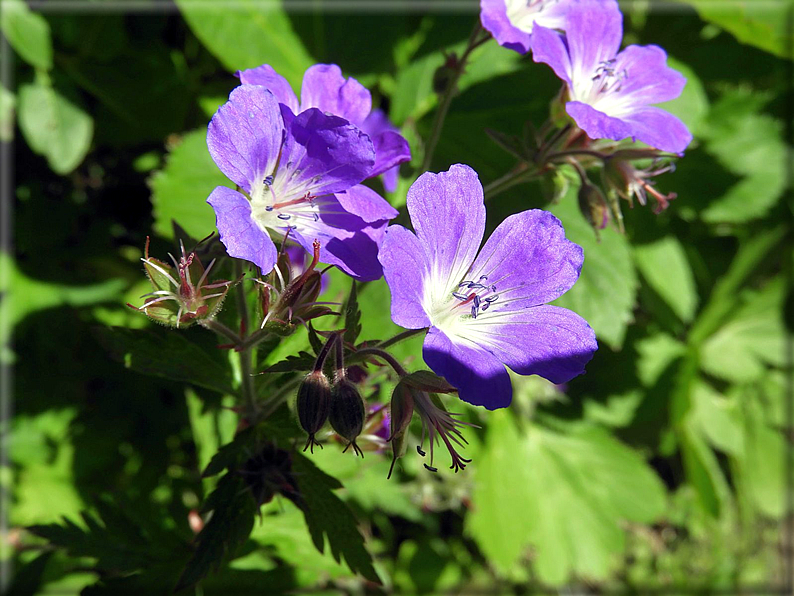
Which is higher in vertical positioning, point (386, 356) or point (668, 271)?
point (386, 356)

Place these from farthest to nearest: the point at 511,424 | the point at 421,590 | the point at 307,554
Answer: the point at 421,590
the point at 511,424
the point at 307,554

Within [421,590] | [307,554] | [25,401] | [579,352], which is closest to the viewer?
[579,352]

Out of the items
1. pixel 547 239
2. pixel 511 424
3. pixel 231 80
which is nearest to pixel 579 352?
pixel 547 239

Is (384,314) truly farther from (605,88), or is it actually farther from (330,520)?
(605,88)

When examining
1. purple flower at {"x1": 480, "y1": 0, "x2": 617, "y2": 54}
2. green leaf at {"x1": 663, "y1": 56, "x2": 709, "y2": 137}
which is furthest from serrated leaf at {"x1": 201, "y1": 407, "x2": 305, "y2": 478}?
green leaf at {"x1": 663, "y1": 56, "x2": 709, "y2": 137}

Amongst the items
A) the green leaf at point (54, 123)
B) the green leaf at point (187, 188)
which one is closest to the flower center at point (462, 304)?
the green leaf at point (187, 188)

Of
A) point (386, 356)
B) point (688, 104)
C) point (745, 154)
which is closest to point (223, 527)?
point (386, 356)

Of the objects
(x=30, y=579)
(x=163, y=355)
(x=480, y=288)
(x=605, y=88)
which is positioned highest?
(x=605, y=88)

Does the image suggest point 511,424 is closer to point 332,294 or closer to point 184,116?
point 332,294
